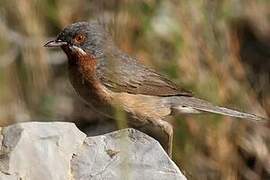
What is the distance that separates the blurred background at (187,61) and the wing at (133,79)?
397mm

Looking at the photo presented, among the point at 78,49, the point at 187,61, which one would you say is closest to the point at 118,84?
the point at 78,49

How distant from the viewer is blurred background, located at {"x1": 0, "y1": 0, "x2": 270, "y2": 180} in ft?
27.1

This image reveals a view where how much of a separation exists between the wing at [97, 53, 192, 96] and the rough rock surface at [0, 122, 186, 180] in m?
1.21

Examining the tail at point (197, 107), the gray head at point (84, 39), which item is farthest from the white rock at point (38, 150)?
the tail at point (197, 107)

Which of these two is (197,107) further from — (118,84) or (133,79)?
(118,84)

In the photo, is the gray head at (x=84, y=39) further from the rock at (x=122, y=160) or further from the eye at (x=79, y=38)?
the rock at (x=122, y=160)

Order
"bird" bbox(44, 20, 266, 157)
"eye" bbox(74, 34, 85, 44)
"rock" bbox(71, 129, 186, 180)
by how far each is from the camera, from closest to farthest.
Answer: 1. "rock" bbox(71, 129, 186, 180)
2. "bird" bbox(44, 20, 266, 157)
3. "eye" bbox(74, 34, 85, 44)

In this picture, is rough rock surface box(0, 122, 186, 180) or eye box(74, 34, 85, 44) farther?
eye box(74, 34, 85, 44)

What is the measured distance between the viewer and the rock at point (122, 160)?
545cm

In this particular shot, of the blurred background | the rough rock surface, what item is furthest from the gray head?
the rough rock surface

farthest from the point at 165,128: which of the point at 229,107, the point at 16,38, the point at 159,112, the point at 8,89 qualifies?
the point at 16,38

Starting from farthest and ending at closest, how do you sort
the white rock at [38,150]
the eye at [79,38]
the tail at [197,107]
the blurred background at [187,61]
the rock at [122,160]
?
1. the blurred background at [187,61]
2. the tail at [197,107]
3. the eye at [79,38]
4. the rock at [122,160]
5. the white rock at [38,150]

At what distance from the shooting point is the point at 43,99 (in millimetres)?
9406

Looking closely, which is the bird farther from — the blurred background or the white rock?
the white rock
